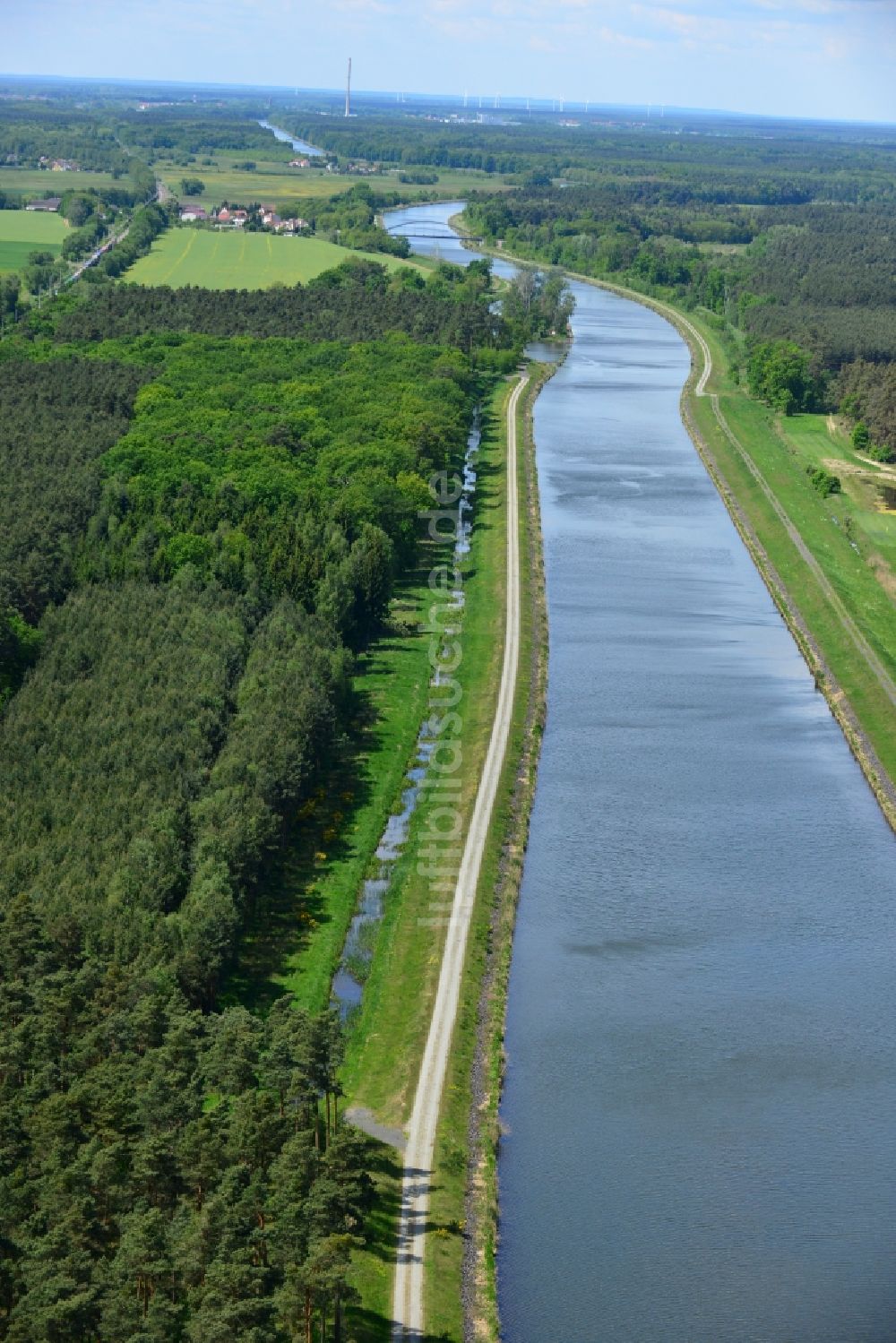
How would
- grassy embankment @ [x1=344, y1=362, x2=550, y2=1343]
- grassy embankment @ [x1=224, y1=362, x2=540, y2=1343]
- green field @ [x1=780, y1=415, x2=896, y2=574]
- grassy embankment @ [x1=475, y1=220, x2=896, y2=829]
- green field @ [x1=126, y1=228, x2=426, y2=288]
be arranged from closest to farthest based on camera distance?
grassy embankment @ [x1=344, y1=362, x2=550, y2=1343] < grassy embankment @ [x1=224, y1=362, x2=540, y2=1343] < grassy embankment @ [x1=475, y1=220, x2=896, y2=829] < green field @ [x1=780, y1=415, x2=896, y2=574] < green field @ [x1=126, y1=228, x2=426, y2=288]

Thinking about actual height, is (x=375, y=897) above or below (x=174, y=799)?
below

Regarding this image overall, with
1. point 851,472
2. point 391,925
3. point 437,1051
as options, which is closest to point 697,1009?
point 437,1051

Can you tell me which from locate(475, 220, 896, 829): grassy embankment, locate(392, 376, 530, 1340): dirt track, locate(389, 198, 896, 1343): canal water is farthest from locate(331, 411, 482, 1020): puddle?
locate(475, 220, 896, 829): grassy embankment

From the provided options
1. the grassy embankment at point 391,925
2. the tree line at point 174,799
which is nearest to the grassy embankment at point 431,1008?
the grassy embankment at point 391,925

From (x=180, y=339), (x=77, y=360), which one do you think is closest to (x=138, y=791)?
(x=77, y=360)

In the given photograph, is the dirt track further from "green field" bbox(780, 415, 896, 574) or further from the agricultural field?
the agricultural field

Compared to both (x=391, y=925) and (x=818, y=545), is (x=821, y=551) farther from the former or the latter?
(x=391, y=925)
